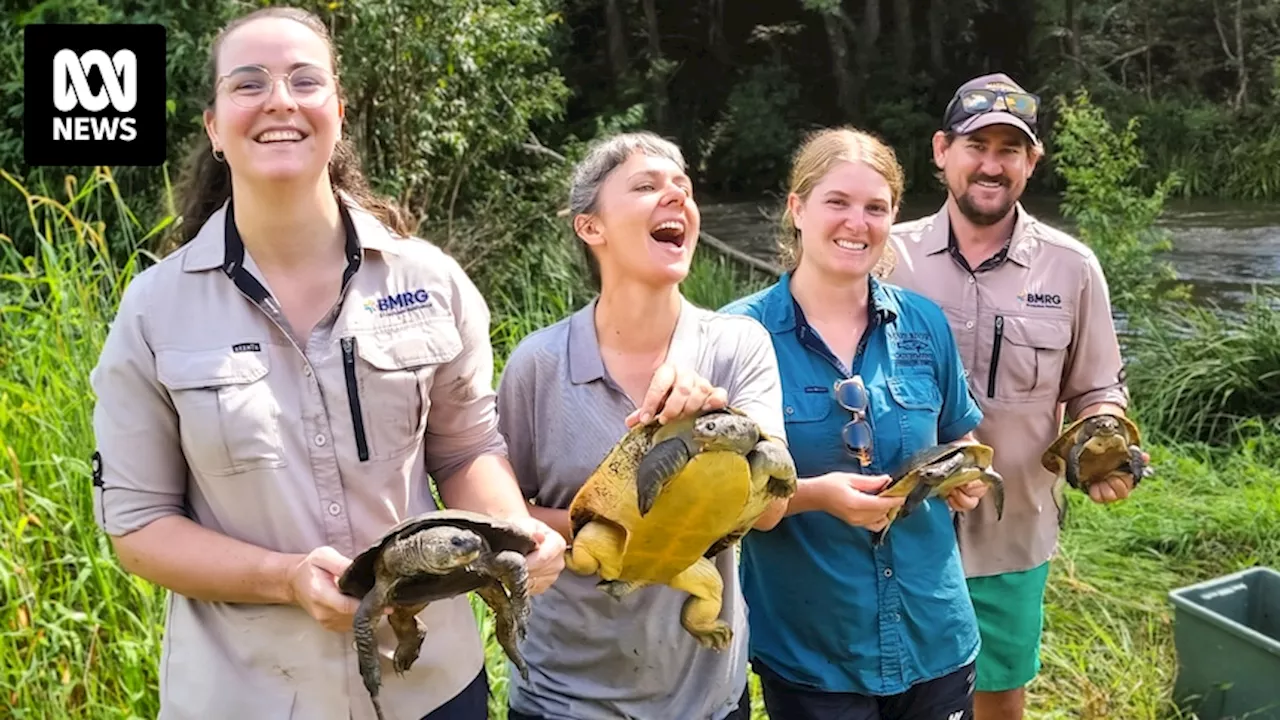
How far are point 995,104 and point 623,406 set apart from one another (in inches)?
56.8

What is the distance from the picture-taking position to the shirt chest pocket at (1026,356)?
262 centimetres

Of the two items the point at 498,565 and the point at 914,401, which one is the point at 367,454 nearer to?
the point at 498,565

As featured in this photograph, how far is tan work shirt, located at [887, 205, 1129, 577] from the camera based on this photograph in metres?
2.64

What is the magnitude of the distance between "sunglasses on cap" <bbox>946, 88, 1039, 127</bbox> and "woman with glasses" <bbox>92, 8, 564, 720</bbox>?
163 centimetres

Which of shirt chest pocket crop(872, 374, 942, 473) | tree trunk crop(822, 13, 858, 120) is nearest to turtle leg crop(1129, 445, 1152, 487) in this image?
shirt chest pocket crop(872, 374, 942, 473)

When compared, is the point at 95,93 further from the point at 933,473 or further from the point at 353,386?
the point at 933,473

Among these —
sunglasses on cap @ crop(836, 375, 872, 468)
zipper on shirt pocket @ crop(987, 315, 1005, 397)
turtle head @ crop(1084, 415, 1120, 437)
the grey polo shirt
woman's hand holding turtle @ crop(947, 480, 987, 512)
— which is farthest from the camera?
zipper on shirt pocket @ crop(987, 315, 1005, 397)

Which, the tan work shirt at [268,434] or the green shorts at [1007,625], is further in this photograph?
the green shorts at [1007,625]

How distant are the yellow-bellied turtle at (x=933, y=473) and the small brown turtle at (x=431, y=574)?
0.78 metres

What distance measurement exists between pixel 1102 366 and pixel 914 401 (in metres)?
0.80

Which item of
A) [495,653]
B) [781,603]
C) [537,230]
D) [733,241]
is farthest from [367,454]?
[733,241]

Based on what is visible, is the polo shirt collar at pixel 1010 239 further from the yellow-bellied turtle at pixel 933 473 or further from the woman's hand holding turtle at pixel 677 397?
the woman's hand holding turtle at pixel 677 397

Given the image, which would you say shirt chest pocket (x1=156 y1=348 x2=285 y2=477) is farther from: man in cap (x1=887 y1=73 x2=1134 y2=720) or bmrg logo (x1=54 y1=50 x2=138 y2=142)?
bmrg logo (x1=54 y1=50 x2=138 y2=142)

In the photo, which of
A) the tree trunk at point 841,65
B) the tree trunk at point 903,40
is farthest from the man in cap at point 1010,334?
the tree trunk at point 903,40
